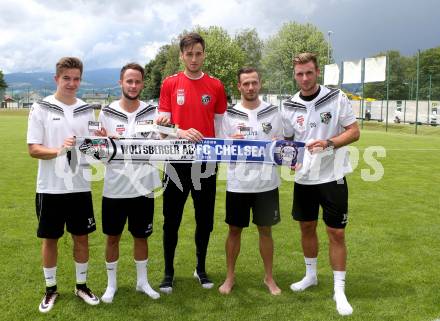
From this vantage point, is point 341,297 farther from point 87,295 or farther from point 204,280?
point 87,295

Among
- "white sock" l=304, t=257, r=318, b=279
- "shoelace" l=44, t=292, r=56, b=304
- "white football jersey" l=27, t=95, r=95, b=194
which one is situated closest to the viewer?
"white football jersey" l=27, t=95, r=95, b=194

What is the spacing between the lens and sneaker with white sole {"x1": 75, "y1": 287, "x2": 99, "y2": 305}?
169 inches

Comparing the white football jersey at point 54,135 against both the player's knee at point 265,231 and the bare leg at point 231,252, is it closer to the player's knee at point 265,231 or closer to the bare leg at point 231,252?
the bare leg at point 231,252

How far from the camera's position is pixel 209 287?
4746 millimetres

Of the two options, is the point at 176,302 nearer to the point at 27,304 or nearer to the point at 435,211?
the point at 27,304

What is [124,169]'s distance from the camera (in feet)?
14.4

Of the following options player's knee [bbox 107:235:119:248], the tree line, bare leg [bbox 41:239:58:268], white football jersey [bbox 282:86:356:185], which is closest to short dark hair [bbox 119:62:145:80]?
white football jersey [bbox 282:86:356:185]

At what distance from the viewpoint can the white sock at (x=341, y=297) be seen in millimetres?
4129

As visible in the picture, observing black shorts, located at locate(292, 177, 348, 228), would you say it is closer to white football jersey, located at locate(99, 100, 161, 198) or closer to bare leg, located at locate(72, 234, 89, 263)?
white football jersey, located at locate(99, 100, 161, 198)

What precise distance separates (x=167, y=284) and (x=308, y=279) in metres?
1.50

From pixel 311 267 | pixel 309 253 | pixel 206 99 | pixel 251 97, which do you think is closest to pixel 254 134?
pixel 251 97

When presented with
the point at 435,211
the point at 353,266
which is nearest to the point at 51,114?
the point at 353,266

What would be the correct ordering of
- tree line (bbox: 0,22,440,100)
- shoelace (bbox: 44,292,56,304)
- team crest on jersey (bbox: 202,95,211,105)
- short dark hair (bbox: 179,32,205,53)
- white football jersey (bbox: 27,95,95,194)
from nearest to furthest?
white football jersey (bbox: 27,95,95,194) → shoelace (bbox: 44,292,56,304) → short dark hair (bbox: 179,32,205,53) → team crest on jersey (bbox: 202,95,211,105) → tree line (bbox: 0,22,440,100)

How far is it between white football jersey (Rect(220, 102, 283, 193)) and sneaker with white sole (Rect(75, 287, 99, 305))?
169cm
